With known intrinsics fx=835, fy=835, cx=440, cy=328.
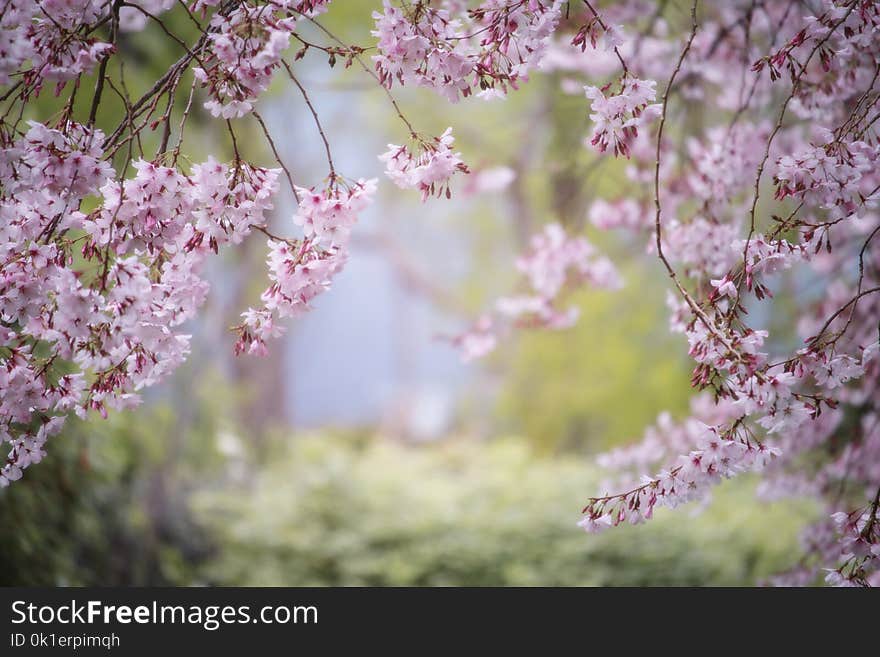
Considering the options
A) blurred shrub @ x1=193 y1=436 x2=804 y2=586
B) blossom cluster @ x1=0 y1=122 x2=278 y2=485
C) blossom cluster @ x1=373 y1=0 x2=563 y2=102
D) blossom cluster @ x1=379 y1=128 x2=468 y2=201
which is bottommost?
blossom cluster @ x1=0 y1=122 x2=278 y2=485

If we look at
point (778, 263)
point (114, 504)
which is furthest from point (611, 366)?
point (778, 263)

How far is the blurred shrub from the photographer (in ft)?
11.6

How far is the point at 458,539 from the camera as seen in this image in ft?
12.5

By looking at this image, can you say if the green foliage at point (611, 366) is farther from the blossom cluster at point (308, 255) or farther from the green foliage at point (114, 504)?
the blossom cluster at point (308, 255)

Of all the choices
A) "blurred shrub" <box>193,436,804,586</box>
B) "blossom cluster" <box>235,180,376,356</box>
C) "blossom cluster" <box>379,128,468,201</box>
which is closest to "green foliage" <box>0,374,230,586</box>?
"blurred shrub" <box>193,436,804,586</box>

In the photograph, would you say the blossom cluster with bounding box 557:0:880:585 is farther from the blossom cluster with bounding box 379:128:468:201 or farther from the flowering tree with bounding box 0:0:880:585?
the blossom cluster with bounding box 379:128:468:201

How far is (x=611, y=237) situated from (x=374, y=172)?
3927 mm

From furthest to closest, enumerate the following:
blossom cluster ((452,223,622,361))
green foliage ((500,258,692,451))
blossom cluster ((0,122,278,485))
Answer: green foliage ((500,258,692,451)), blossom cluster ((452,223,622,361)), blossom cluster ((0,122,278,485))

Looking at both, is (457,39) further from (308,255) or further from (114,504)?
(114,504)

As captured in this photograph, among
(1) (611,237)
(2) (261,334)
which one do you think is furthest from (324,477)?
(2) (261,334)

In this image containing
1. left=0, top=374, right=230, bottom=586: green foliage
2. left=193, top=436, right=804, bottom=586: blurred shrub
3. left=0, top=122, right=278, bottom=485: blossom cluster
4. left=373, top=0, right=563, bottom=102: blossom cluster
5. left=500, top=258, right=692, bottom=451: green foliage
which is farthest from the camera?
left=500, top=258, right=692, bottom=451: green foliage

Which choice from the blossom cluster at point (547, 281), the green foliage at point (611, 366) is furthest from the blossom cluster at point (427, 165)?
the green foliage at point (611, 366)

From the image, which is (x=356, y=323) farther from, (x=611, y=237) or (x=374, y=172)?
(x=611, y=237)

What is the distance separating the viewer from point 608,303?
4887 millimetres
